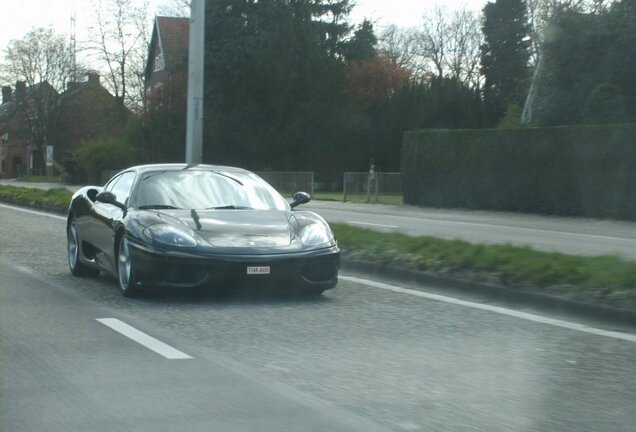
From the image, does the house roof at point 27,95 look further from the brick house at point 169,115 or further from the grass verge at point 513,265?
the grass verge at point 513,265

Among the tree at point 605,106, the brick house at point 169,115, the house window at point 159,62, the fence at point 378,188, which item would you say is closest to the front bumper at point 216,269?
the tree at point 605,106

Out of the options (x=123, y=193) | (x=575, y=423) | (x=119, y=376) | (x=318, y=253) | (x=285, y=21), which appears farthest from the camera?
(x=285, y=21)

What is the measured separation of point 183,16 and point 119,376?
5446 cm

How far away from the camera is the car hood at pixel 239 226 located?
8969mm

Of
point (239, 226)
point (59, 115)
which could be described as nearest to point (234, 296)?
point (239, 226)

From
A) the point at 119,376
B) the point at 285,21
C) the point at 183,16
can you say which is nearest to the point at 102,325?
the point at 119,376

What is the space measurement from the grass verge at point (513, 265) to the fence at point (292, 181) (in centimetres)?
2735

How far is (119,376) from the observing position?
603 cm

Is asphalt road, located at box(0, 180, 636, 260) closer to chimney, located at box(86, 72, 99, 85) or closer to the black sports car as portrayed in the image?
the black sports car

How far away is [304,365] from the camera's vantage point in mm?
6418

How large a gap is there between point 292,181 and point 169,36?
31.2 metres

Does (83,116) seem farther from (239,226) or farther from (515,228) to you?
(239,226)

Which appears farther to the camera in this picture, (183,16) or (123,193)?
(183,16)

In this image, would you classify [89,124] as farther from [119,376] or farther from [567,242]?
[119,376]
